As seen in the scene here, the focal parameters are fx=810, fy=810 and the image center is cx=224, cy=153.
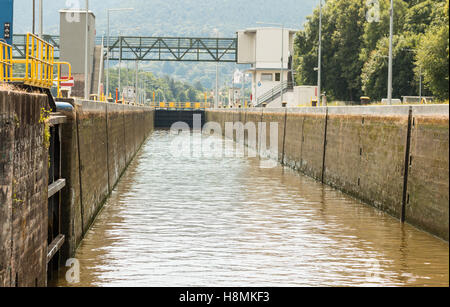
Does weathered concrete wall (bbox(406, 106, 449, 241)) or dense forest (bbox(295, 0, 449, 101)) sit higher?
dense forest (bbox(295, 0, 449, 101))

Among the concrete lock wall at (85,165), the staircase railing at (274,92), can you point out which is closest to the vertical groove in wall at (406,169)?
the concrete lock wall at (85,165)

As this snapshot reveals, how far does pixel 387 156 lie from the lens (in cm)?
2072

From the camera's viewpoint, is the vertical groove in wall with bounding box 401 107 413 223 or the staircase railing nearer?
the vertical groove in wall with bounding box 401 107 413 223

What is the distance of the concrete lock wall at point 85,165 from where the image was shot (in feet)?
48.7

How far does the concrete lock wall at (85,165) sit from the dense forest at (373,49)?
109ft

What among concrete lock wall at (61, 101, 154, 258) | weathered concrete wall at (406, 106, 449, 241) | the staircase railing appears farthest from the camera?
the staircase railing

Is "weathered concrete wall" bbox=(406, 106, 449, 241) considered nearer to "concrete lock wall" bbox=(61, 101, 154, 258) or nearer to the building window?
"concrete lock wall" bbox=(61, 101, 154, 258)

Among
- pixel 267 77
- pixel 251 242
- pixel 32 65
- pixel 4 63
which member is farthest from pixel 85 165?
pixel 267 77

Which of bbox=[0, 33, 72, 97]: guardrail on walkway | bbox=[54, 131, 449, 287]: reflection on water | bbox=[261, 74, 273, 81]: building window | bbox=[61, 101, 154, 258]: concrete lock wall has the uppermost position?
bbox=[261, 74, 273, 81]: building window

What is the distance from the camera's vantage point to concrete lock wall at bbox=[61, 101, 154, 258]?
14.8m

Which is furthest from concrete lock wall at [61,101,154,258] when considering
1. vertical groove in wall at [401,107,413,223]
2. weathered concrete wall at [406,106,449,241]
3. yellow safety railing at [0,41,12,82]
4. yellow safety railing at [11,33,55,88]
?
vertical groove in wall at [401,107,413,223]

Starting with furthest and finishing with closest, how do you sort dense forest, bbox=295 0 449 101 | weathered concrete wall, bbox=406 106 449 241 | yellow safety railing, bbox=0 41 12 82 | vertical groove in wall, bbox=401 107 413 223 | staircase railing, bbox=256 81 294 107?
staircase railing, bbox=256 81 294 107 < dense forest, bbox=295 0 449 101 < vertical groove in wall, bbox=401 107 413 223 < weathered concrete wall, bbox=406 106 449 241 < yellow safety railing, bbox=0 41 12 82

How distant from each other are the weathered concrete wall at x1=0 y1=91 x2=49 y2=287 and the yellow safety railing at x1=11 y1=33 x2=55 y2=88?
1.15m

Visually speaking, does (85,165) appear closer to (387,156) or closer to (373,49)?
(387,156)
